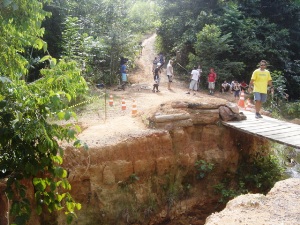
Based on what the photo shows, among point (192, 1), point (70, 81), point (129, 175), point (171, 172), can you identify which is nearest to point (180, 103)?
point (171, 172)

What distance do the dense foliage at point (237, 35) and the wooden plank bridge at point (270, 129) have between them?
28.7 ft

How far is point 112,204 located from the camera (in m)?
8.11

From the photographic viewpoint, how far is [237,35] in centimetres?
1911

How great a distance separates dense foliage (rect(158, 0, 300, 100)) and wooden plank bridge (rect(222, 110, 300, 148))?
28.7 ft

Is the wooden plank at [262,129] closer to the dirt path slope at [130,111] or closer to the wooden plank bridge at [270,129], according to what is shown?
the wooden plank bridge at [270,129]


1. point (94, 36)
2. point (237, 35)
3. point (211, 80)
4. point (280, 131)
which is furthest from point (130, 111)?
point (237, 35)

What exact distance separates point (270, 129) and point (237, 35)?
11.6m

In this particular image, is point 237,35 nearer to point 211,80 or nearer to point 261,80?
point 211,80

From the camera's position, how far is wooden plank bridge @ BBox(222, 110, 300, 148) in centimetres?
Result: 802

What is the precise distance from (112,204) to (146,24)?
64.0 ft

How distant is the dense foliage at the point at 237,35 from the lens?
60.3 ft

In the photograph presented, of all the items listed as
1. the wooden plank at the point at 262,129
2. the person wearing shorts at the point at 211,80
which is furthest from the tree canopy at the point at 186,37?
the wooden plank at the point at 262,129

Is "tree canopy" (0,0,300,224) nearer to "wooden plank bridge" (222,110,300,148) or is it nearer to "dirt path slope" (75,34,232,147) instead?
"dirt path slope" (75,34,232,147)

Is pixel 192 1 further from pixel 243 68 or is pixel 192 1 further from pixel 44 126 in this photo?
pixel 44 126
